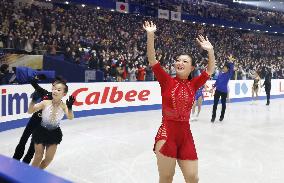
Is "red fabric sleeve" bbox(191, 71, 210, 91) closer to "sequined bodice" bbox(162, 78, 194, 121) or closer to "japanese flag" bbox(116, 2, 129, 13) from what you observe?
"sequined bodice" bbox(162, 78, 194, 121)

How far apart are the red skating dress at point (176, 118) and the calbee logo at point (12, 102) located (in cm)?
604

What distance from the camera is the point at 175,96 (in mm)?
3006

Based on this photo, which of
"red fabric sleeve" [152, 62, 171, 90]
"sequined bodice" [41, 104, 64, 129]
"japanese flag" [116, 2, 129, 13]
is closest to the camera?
"red fabric sleeve" [152, 62, 171, 90]

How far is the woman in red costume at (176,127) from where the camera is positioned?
2.96 meters

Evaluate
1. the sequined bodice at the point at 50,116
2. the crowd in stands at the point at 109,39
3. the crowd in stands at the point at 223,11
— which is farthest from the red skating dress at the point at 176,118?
the crowd in stands at the point at 223,11

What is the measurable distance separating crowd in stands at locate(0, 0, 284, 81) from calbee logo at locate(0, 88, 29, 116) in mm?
5006

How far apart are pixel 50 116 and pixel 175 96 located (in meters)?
1.79

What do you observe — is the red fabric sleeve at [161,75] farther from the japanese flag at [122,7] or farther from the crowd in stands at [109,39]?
the japanese flag at [122,7]

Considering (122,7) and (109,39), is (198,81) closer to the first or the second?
(109,39)

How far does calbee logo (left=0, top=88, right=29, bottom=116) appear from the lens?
8.18 metres

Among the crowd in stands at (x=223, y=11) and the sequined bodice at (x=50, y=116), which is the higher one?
the crowd in stands at (x=223, y=11)

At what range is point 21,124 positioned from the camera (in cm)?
→ 884

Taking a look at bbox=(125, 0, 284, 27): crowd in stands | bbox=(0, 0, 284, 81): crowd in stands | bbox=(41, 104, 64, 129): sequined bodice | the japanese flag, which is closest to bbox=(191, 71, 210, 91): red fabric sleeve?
bbox=(0, 0, 284, 81): crowd in stands

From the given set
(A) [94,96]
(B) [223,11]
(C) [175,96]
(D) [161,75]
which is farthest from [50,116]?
(B) [223,11]
